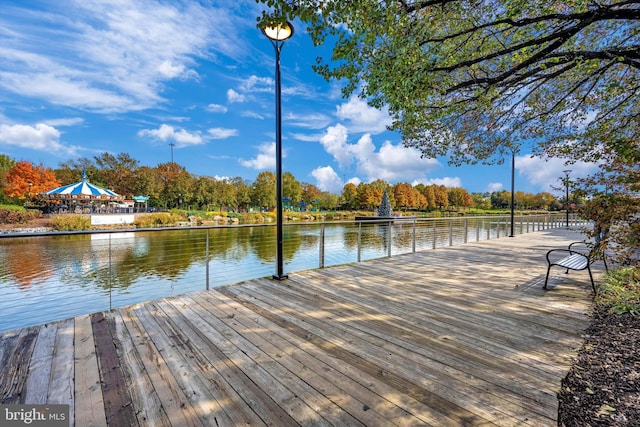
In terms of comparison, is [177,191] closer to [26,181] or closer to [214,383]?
[26,181]

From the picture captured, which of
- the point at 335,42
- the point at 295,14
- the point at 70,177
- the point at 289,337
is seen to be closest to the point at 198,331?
the point at 289,337

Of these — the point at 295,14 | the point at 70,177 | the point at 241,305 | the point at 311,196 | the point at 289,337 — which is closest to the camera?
the point at 289,337

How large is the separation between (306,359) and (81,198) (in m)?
31.2

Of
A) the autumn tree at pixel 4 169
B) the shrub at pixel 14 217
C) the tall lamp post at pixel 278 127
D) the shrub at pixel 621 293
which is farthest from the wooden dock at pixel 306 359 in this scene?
the autumn tree at pixel 4 169

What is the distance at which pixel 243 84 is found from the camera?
1575cm

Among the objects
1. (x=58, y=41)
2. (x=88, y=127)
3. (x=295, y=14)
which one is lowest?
(x=295, y=14)

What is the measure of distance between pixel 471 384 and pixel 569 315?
1.85m

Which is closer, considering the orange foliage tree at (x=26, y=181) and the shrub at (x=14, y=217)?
the shrub at (x=14, y=217)

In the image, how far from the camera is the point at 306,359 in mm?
1678

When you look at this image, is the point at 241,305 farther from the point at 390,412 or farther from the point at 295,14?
the point at 295,14

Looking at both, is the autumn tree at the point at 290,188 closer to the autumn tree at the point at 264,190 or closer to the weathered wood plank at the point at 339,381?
the autumn tree at the point at 264,190

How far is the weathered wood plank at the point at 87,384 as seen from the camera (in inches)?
46.8

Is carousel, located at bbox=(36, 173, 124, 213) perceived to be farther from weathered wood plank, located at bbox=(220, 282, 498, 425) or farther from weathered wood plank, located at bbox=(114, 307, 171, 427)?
weathered wood plank, located at bbox=(220, 282, 498, 425)

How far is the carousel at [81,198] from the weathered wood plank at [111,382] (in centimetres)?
2739
